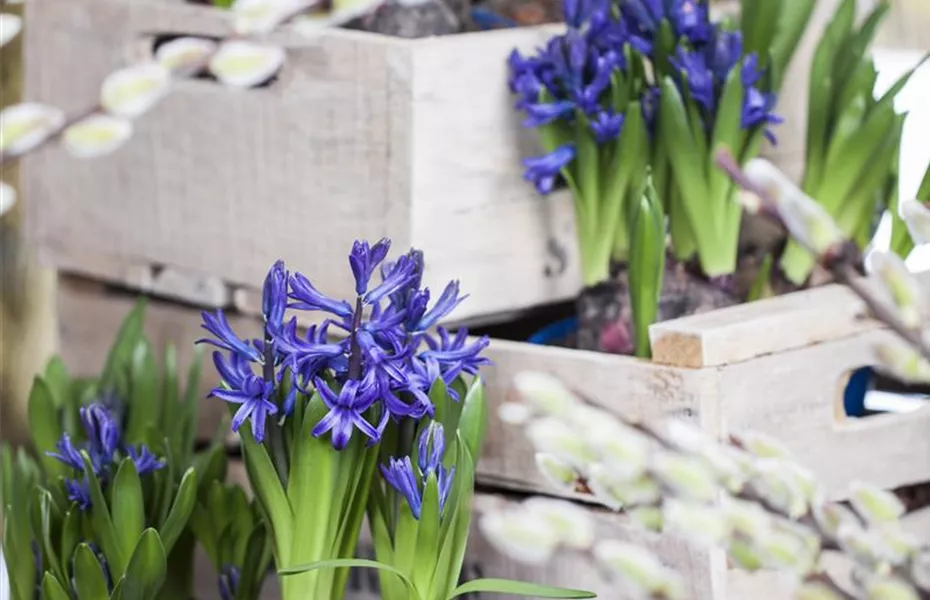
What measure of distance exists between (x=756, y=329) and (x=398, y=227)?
214mm

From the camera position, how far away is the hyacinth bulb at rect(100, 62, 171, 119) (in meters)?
0.94

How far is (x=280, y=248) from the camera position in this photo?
2.93 ft

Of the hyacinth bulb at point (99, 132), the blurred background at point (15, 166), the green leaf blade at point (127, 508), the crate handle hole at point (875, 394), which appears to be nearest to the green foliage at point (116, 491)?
the green leaf blade at point (127, 508)

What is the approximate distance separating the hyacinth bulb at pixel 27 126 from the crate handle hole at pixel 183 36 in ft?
0.27

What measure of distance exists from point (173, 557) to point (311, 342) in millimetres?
223

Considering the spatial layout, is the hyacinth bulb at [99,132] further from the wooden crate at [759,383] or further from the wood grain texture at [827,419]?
the wood grain texture at [827,419]

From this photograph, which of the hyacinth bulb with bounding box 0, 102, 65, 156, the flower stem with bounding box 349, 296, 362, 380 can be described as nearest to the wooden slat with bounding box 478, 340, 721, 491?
the flower stem with bounding box 349, 296, 362, 380

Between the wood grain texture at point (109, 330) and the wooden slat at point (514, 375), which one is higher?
the wooden slat at point (514, 375)

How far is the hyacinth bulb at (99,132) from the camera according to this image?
962 millimetres

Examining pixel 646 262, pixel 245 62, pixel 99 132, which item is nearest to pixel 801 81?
pixel 646 262

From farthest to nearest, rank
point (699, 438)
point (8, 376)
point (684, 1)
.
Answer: point (8, 376) < point (684, 1) < point (699, 438)

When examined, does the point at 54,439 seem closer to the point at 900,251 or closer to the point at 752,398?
the point at 752,398

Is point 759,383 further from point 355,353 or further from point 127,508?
point 127,508

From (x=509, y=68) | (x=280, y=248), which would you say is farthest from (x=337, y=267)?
(x=509, y=68)
